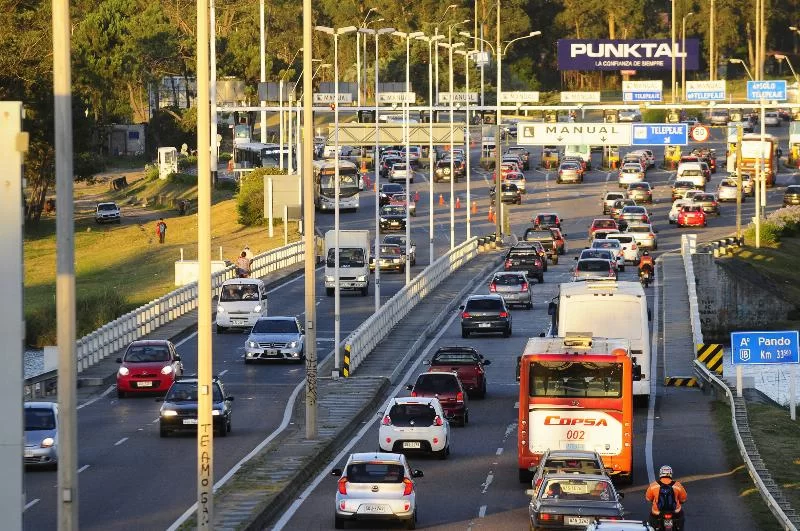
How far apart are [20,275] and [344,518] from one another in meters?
13.3

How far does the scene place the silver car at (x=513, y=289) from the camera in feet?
220

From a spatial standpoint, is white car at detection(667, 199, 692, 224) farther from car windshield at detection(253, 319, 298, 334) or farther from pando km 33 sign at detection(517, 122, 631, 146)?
car windshield at detection(253, 319, 298, 334)

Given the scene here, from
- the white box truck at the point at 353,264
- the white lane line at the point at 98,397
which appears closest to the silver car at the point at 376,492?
the white lane line at the point at 98,397

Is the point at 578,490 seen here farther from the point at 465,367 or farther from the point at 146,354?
the point at 146,354

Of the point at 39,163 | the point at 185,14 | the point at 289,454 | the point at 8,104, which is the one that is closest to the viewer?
the point at 8,104

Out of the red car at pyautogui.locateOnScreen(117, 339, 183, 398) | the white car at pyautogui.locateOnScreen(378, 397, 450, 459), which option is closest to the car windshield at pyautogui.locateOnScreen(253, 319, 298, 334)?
the red car at pyautogui.locateOnScreen(117, 339, 183, 398)

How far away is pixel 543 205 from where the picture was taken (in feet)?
362

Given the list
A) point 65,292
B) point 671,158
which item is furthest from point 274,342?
point 671,158

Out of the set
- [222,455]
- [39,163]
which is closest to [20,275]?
[222,455]

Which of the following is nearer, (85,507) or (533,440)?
(85,507)

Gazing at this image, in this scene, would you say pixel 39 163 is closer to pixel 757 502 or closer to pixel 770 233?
pixel 770 233

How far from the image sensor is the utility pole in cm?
1773

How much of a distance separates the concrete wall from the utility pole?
64468mm

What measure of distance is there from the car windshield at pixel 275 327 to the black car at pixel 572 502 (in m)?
26.7
